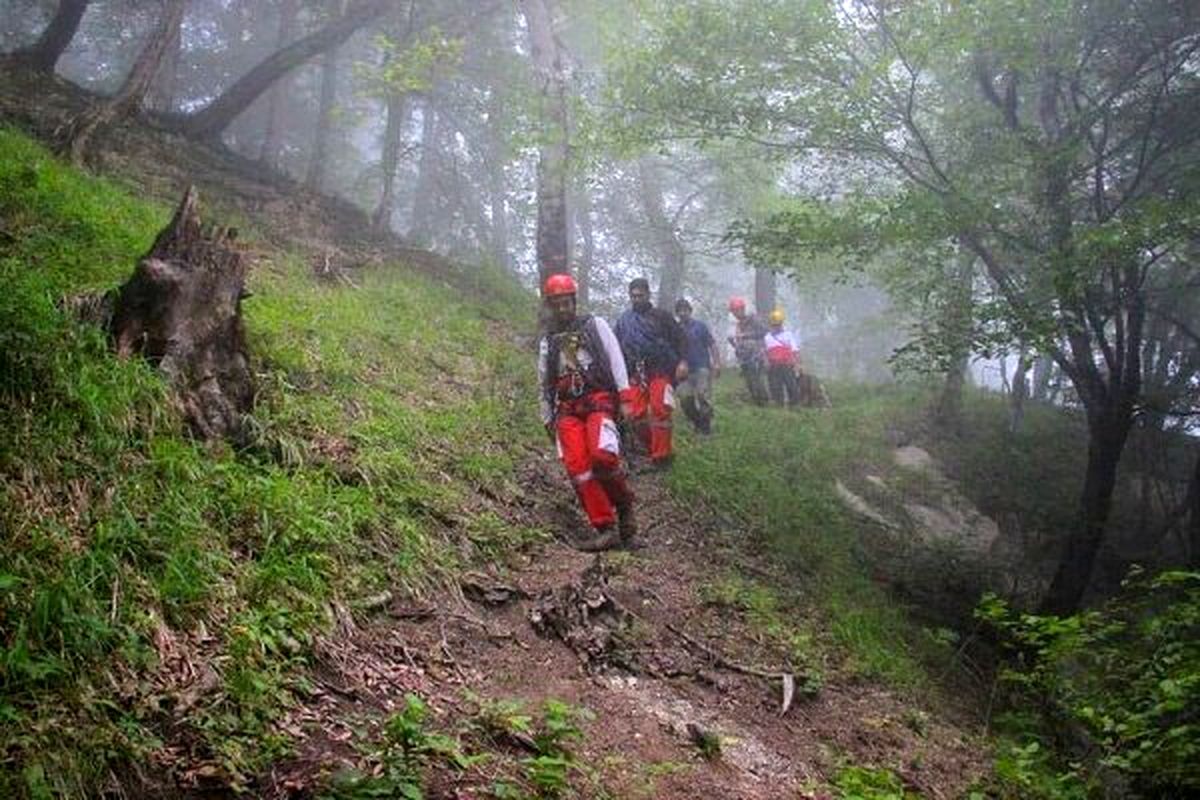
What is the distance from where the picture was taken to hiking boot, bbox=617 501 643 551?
690 cm

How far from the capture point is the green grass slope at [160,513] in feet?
9.47

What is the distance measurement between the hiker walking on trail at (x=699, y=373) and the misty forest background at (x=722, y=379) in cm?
54

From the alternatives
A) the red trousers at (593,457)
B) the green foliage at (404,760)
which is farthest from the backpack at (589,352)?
the green foliage at (404,760)

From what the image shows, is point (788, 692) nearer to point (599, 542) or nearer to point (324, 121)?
point (599, 542)

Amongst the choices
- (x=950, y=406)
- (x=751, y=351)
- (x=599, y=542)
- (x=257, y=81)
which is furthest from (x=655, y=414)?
(x=257, y=81)

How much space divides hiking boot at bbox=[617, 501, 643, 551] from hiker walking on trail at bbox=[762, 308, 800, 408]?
28.8 feet

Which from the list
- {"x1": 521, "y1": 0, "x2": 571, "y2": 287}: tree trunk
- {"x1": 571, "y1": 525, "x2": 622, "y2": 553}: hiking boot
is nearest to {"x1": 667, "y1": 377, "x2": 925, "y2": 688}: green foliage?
{"x1": 571, "y1": 525, "x2": 622, "y2": 553}: hiking boot

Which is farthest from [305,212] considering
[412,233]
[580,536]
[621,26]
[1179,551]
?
[1179,551]

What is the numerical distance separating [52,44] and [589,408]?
11837 mm

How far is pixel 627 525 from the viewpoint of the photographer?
6.92 m

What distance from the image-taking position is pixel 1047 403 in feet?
57.9

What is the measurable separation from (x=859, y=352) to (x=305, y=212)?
21.2m

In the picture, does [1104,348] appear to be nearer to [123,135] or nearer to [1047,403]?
[1047,403]

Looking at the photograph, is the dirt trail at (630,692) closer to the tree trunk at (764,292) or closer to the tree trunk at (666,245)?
the tree trunk at (666,245)
